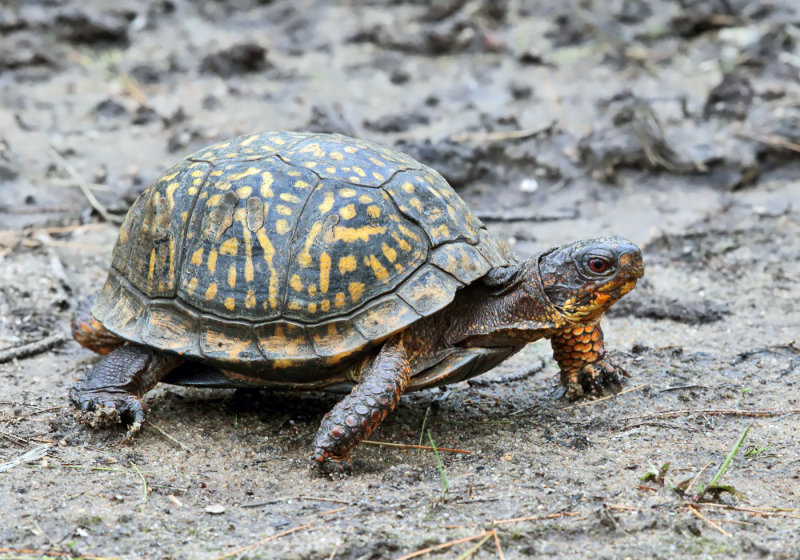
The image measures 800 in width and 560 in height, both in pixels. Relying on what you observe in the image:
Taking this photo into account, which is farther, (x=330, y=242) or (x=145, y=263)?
(x=145, y=263)

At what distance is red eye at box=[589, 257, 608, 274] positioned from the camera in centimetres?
372

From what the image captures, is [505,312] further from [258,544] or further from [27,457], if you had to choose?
[27,457]

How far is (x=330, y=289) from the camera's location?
3.82 m

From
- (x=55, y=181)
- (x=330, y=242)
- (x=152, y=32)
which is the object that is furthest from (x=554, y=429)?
(x=152, y=32)

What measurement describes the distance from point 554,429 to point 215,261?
175 centimetres

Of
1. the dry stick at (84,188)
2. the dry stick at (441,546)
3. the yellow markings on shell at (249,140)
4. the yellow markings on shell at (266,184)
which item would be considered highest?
the yellow markings on shell at (249,140)

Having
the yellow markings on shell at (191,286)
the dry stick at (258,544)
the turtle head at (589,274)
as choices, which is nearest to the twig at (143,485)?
the dry stick at (258,544)

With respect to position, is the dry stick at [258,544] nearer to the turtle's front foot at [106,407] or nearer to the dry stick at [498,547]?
the dry stick at [498,547]

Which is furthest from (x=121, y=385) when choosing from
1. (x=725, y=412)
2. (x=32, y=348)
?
(x=725, y=412)

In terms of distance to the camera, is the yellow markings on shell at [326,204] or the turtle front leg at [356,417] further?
the yellow markings on shell at [326,204]

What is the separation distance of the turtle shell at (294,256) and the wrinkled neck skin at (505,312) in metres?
0.14

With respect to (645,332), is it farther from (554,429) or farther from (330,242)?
(330,242)

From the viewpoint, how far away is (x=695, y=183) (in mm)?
7207

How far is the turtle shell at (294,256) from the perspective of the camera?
12.5 feet
